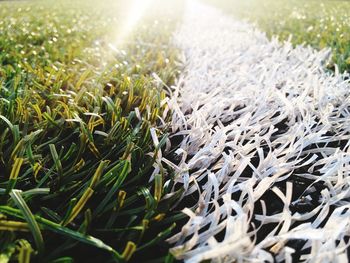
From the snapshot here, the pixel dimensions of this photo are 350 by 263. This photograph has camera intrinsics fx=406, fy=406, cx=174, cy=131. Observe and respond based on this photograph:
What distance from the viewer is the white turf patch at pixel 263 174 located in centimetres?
92

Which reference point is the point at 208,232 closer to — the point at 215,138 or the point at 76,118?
the point at 215,138

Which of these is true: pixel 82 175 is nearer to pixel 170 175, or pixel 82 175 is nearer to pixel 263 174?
pixel 170 175

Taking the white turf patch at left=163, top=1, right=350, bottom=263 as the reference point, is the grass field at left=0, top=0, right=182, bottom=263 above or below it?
below

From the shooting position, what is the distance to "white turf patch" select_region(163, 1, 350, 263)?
0.92 metres

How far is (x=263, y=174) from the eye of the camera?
1.23 m

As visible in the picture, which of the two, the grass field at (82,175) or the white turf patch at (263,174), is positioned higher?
the white turf patch at (263,174)

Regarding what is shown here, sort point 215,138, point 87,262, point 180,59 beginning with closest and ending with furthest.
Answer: point 87,262 < point 215,138 < point 180,59

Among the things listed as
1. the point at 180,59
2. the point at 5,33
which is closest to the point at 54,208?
the point at 180,59

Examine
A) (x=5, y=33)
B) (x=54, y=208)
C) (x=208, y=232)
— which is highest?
(x=208, y=232)

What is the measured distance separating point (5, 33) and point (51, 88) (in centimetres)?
207

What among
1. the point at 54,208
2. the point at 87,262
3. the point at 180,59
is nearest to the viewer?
the point at 87,262

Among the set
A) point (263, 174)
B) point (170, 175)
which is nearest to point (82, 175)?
point (170, 175)

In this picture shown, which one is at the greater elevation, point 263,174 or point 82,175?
point 263,174

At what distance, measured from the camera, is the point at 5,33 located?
3.49 m
